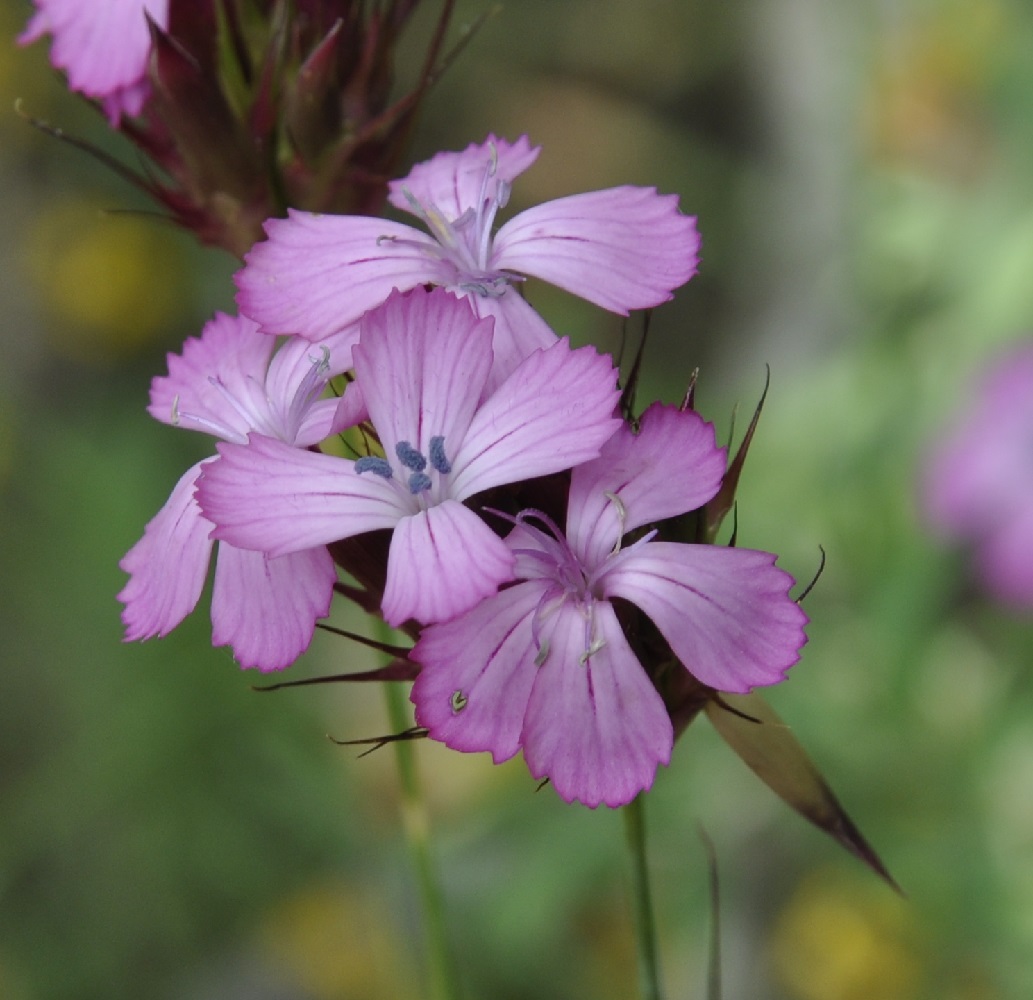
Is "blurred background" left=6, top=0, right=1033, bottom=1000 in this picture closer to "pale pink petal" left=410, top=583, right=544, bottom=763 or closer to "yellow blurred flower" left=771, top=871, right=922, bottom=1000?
"yellow blurred flower" left=771, top=871, right=922, bottom=1000

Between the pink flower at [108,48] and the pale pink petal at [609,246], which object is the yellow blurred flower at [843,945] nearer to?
the pale pink petal at [609,246]

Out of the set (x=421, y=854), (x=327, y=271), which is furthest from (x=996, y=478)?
(x=327, y=271)

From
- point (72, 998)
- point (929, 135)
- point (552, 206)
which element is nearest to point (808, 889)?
point (72, 998)

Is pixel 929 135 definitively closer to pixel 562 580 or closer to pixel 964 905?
pixel 964 905

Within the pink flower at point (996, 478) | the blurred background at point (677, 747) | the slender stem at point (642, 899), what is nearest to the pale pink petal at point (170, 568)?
the slender stem at point (642, 899)

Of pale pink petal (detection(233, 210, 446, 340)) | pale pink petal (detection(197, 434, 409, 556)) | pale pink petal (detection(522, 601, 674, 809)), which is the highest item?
pale pink petal (detection(233, 210, 446, 340))

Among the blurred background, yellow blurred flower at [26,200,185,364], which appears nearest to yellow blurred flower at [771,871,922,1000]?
the blurred background

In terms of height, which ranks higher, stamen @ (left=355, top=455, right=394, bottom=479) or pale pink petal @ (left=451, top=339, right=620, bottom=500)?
pale pink petal @ (left=451, top=339, right=620, bottom=500)
